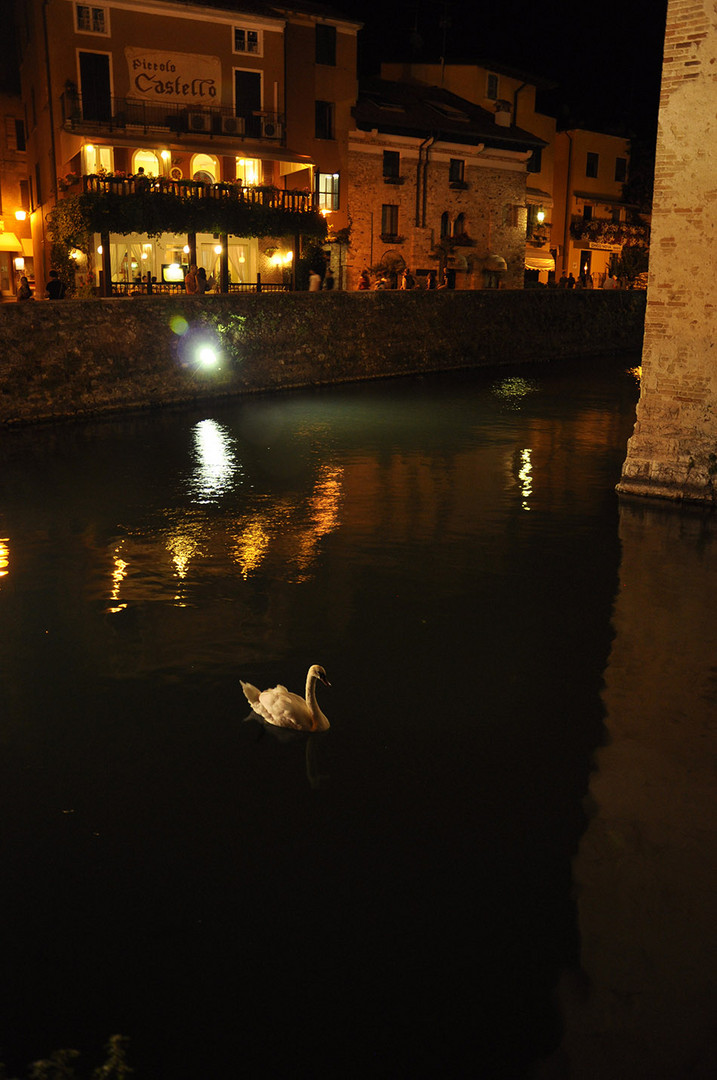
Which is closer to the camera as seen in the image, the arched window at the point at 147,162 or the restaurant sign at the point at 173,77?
the restaurant sign at the point at 173,77

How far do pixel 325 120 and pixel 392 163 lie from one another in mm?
3493

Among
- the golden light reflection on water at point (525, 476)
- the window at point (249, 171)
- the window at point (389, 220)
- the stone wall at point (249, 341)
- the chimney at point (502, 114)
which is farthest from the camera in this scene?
the chimney at point (502, 114)

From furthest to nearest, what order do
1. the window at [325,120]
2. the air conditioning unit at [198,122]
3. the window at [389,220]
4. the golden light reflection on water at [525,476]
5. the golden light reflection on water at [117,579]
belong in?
the window at [389,220], the window at [325,120], the air conditioning unit at [198,122], the golden light reflection on water at [525,476], the golden light reflection on water at [117,579]

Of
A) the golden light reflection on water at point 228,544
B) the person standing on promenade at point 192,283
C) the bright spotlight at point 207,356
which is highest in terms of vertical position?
the person standing on promenade at point 192,283

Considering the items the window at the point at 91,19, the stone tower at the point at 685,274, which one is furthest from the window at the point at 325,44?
the stone tower at the point at 685,274

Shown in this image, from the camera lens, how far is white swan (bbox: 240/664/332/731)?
7.03 metres

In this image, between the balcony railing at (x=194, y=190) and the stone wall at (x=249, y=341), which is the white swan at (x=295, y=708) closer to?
the stone wall at (x=249, y=341)

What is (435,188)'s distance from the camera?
3922cm

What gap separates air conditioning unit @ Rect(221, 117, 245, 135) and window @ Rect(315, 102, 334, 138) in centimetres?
445

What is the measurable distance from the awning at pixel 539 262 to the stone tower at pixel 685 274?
34.2 metres

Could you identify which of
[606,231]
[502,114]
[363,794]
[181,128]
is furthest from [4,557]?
[606,231]

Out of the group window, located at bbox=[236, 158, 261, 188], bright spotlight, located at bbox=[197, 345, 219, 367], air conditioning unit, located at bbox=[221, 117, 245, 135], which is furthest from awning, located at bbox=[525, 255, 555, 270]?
bright spotlight, located at bbox=[197, 345, 219, 367]

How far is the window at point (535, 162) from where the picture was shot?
152 feet

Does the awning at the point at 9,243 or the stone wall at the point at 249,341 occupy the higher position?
the awning at the point at 9,243
